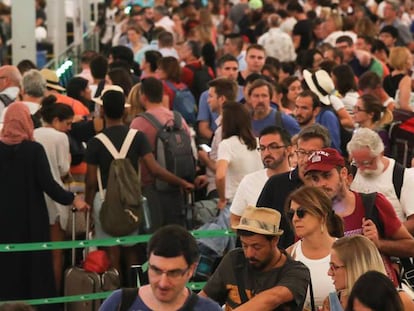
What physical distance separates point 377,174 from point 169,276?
3849mm

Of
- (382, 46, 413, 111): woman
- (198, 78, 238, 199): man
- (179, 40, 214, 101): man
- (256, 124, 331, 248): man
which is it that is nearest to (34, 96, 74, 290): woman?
(198, 78, 238, 199): man

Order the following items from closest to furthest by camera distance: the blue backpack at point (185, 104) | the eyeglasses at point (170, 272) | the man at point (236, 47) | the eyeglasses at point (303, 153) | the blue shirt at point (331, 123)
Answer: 1. the eyeglasses at point (170, 272)
2. the eyeglasses at point (303, 153)
3. the blue shirt at point (331, 123)
4. the blue backpack at point (185, 104)
5. the man at point (236, 47)

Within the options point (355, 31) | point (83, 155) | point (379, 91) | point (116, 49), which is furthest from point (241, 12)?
point (83, 155)

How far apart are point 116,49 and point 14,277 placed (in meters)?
6.56

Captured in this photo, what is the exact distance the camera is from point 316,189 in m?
8.16

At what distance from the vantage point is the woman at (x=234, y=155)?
1168cm

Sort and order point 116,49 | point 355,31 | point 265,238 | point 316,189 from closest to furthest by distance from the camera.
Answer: point 265,238, point 316,189, point 116,49, point 355,31

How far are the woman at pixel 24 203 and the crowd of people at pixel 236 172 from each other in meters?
0.01

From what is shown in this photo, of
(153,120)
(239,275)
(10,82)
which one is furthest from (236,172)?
(239,275)

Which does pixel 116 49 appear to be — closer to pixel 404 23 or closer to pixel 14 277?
pixel 14 277

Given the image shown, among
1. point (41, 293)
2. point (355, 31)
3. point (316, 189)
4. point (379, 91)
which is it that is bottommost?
point (41, 293)

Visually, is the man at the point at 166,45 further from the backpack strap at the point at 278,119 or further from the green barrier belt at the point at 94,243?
the green barrier belt at the point at 94,243

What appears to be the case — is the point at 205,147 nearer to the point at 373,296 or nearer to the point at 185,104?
the point at 185,104

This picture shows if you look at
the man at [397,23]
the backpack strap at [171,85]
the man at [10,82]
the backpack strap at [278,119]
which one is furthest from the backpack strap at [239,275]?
the man at [397,23]
